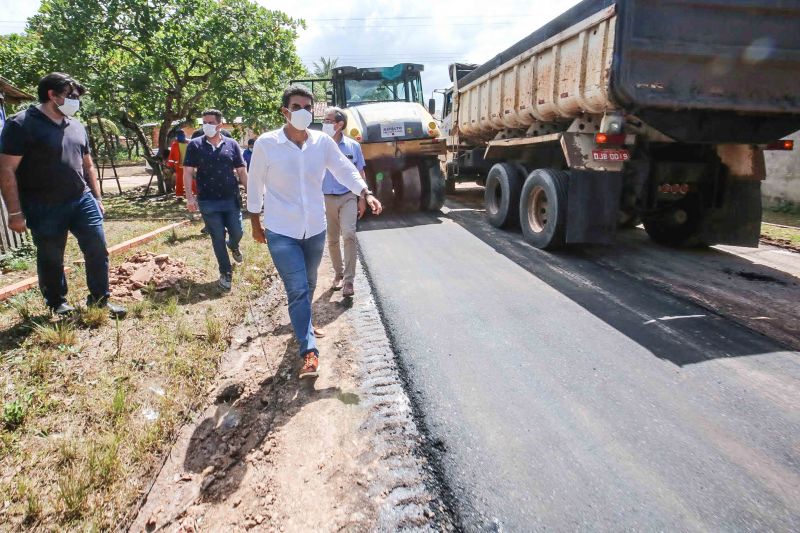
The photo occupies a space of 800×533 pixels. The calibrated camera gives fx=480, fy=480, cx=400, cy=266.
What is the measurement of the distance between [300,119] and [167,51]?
10.1 meters

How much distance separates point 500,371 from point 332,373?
1.08m

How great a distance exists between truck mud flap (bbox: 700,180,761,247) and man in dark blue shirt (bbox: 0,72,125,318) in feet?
21.2

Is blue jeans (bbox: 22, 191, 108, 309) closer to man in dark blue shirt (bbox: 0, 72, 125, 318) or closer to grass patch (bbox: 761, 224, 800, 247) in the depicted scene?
man in dark blue shirt (bbox: 0, 72, 125, 318)

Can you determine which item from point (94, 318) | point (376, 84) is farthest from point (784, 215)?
point (94, 318)

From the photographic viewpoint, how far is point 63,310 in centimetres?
394

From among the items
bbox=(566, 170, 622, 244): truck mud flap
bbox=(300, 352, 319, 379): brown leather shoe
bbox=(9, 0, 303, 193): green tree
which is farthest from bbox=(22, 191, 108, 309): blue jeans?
bbox=(9, 0, 303, 193): green tree

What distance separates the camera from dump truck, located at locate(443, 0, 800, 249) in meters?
4.53

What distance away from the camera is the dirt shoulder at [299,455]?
77.4 inches

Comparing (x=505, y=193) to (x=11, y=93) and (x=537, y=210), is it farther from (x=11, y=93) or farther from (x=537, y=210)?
(x=11, y=93)

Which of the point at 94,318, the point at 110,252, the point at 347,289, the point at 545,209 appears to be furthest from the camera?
the point at 545,209

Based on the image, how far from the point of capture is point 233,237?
5.28m

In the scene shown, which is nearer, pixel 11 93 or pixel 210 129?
pixel 210 129

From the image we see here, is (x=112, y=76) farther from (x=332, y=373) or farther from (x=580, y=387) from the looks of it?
(x=580, y=387)

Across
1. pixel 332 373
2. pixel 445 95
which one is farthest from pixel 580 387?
pixel 445 95
